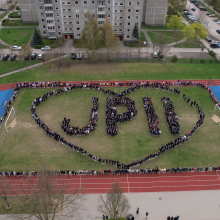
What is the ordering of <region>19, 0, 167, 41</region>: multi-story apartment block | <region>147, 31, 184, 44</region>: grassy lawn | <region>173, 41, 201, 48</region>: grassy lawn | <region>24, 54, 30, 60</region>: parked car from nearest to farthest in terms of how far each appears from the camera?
<region>24, 54, 30, 60</region>: parked car < <region>19, 0, 167, 41</region>: multi-story apartment block < <region>173, 41, 201, 48</region>: grassy lawn < <region>147, 31, 184, 44</region>: grassy lawn

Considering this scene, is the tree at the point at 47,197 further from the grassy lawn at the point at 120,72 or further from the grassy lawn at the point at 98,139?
the grassy lawn at the point at 120,72

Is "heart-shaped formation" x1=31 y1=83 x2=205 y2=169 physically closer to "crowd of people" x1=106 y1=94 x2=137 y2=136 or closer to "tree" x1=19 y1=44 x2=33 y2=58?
"crowd of people" x1=106 y1=94 x2=137 y2=136

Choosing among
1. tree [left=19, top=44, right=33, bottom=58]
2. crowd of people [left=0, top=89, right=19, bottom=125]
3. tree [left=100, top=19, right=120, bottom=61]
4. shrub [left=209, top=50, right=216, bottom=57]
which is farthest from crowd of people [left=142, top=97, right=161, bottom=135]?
tree [left=19, top=44, right=33, bottom=58]

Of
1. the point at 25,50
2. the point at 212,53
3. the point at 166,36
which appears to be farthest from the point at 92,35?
the point at 212,53

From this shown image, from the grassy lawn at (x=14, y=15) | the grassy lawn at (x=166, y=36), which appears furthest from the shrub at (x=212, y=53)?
the grassy lawn at (x=14, y=15)

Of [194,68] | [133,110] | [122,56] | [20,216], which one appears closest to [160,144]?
[133,110]

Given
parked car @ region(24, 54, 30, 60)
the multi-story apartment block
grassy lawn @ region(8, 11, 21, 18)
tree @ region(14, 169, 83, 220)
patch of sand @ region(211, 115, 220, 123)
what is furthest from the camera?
grassy lawn @ region(8, 11, 21, 18)

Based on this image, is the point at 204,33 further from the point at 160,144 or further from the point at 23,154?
the point at 23,154
